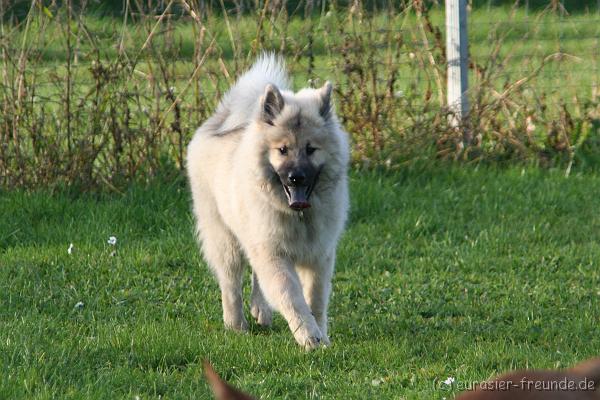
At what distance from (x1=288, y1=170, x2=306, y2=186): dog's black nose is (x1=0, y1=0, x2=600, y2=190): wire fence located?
91.8 inches

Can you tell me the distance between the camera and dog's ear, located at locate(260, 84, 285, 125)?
4.87 meters

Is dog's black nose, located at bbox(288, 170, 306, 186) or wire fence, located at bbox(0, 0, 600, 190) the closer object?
dog's black nose, located at bbox(288, 170, 306, 186)

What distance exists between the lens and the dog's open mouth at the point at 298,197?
470 cm

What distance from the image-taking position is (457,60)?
749cm

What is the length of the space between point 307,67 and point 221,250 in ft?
8.52

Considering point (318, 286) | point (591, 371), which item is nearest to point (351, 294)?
point (318, 286)

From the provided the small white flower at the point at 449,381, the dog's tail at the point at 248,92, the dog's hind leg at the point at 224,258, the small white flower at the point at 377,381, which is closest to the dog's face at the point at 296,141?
the dog's tail at the point at 248,92

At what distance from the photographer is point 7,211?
6.41 metres

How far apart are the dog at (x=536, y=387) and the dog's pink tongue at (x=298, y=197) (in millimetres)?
2803

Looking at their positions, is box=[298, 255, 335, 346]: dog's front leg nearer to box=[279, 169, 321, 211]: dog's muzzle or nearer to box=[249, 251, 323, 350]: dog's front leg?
box=[249, 251, 323, 350]: dog's front leg

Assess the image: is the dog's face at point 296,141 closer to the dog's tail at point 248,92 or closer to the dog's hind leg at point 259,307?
the dog's tail at point 248,92

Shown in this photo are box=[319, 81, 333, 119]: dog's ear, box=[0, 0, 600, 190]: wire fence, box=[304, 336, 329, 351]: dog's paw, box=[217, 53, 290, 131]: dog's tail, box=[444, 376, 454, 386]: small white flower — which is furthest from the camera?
box=[0, 0, 600, 190]: wire fence

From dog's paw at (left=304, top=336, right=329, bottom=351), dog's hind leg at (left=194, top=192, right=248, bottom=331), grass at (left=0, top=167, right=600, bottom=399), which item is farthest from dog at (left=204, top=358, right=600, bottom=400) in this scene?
dog's hind leg at (left=194, top=192, right=248, bottom=331)

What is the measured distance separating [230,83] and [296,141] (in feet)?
7.71
